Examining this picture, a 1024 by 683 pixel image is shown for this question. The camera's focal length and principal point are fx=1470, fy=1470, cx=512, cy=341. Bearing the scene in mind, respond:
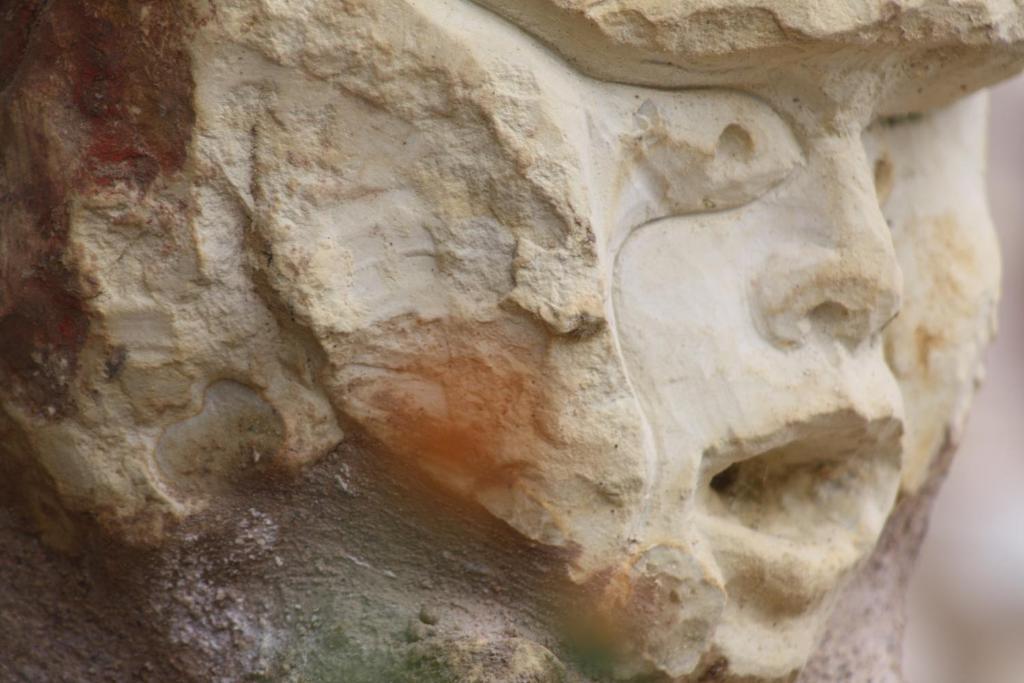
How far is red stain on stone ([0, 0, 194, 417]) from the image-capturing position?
3.19 ft

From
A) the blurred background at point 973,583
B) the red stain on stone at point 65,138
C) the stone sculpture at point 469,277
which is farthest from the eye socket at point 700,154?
the blurred background at point 973,583

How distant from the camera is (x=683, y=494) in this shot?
1.07 m

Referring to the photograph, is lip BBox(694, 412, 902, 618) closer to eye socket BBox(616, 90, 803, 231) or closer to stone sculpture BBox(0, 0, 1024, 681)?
stone sculpture BBox(0, 0, 1024, 681)

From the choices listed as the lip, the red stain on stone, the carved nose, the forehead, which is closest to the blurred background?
the lip

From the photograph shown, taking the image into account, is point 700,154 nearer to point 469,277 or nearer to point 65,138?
point 469,277

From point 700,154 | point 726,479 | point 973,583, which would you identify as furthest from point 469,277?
point 973,583

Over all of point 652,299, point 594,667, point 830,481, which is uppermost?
point 652,299

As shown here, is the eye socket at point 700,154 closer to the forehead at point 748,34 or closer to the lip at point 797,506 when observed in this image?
the forehead at point 748,34

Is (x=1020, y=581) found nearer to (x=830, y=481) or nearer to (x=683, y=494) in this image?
(x=830, y=481)

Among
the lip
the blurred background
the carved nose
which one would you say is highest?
the carved nose

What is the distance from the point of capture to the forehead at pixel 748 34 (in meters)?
1.01

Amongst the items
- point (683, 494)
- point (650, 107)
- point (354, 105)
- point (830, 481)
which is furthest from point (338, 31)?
point (830, 481)

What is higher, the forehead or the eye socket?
the forehead

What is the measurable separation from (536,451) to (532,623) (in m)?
0.15
